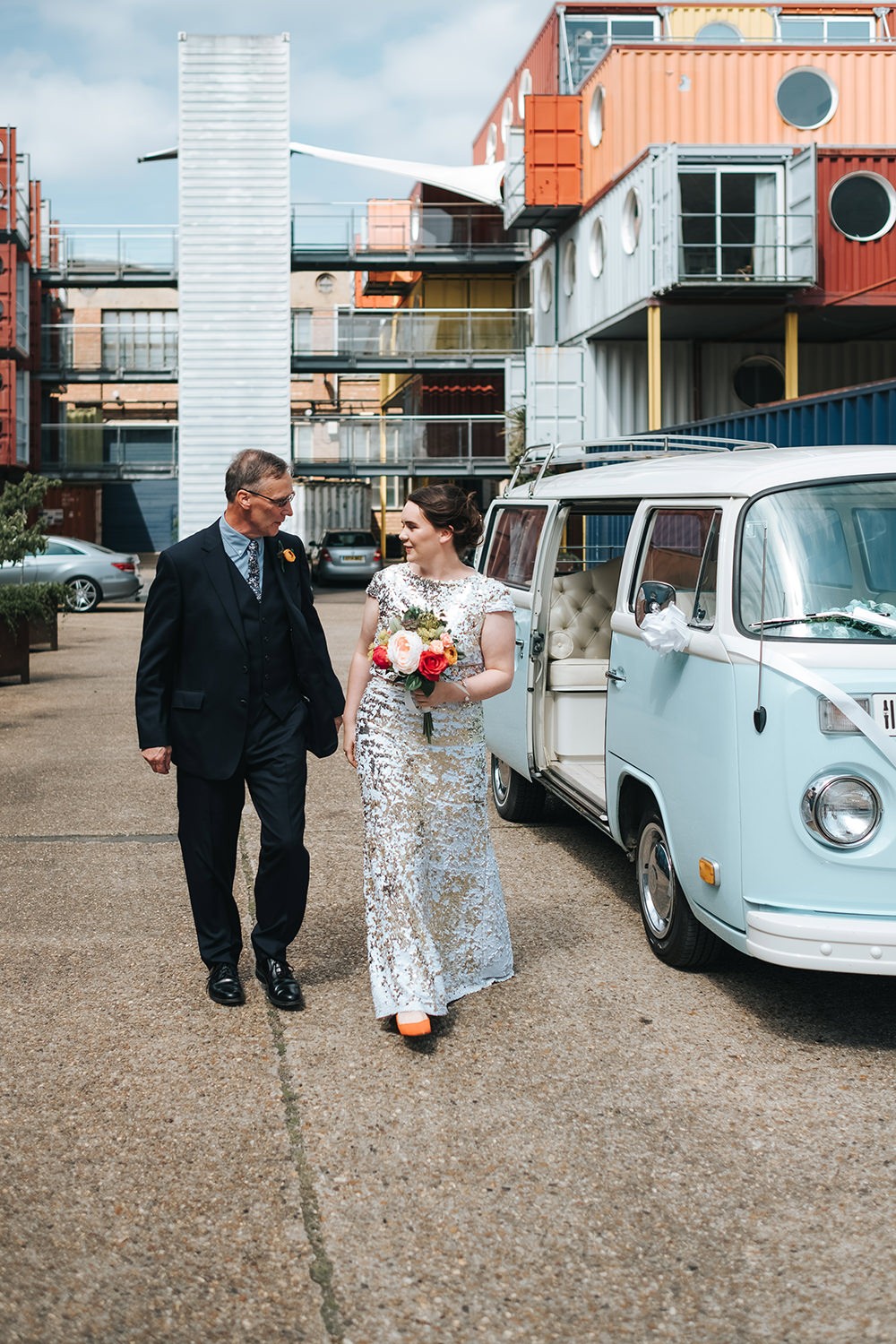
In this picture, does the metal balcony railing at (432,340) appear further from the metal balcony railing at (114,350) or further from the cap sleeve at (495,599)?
A: the cap sleeve at (495,599)

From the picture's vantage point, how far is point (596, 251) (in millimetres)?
32188

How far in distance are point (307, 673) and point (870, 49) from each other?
30.0 metres

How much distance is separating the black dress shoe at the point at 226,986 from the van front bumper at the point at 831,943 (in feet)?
6.02

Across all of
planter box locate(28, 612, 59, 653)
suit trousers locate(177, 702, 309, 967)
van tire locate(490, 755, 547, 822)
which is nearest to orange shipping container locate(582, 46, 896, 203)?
planter box locate(28, 612, 59, 653)

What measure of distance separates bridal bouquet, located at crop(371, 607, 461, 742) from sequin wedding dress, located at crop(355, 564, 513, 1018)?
5 cm

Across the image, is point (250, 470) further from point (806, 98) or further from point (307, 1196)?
point (806, 98)

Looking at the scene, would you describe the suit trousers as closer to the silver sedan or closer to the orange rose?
the orange rose

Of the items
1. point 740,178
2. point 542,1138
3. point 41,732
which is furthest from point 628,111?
point 542,1138

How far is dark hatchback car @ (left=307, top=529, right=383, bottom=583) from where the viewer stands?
4119 centimetres

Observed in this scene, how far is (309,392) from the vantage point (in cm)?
5478

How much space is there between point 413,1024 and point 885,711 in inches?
69.8

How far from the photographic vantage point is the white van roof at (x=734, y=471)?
552cm

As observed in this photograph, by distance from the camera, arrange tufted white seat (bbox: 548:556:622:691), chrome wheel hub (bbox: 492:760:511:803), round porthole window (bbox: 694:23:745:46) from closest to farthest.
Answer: tufted white seat (bbox: 548:556:622:691), chrome wheel hub (bbox: 492:760:511:803), round porthole window (bbox: 694:23:745:46)

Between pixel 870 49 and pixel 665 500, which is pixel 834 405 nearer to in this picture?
pixel 665 500
